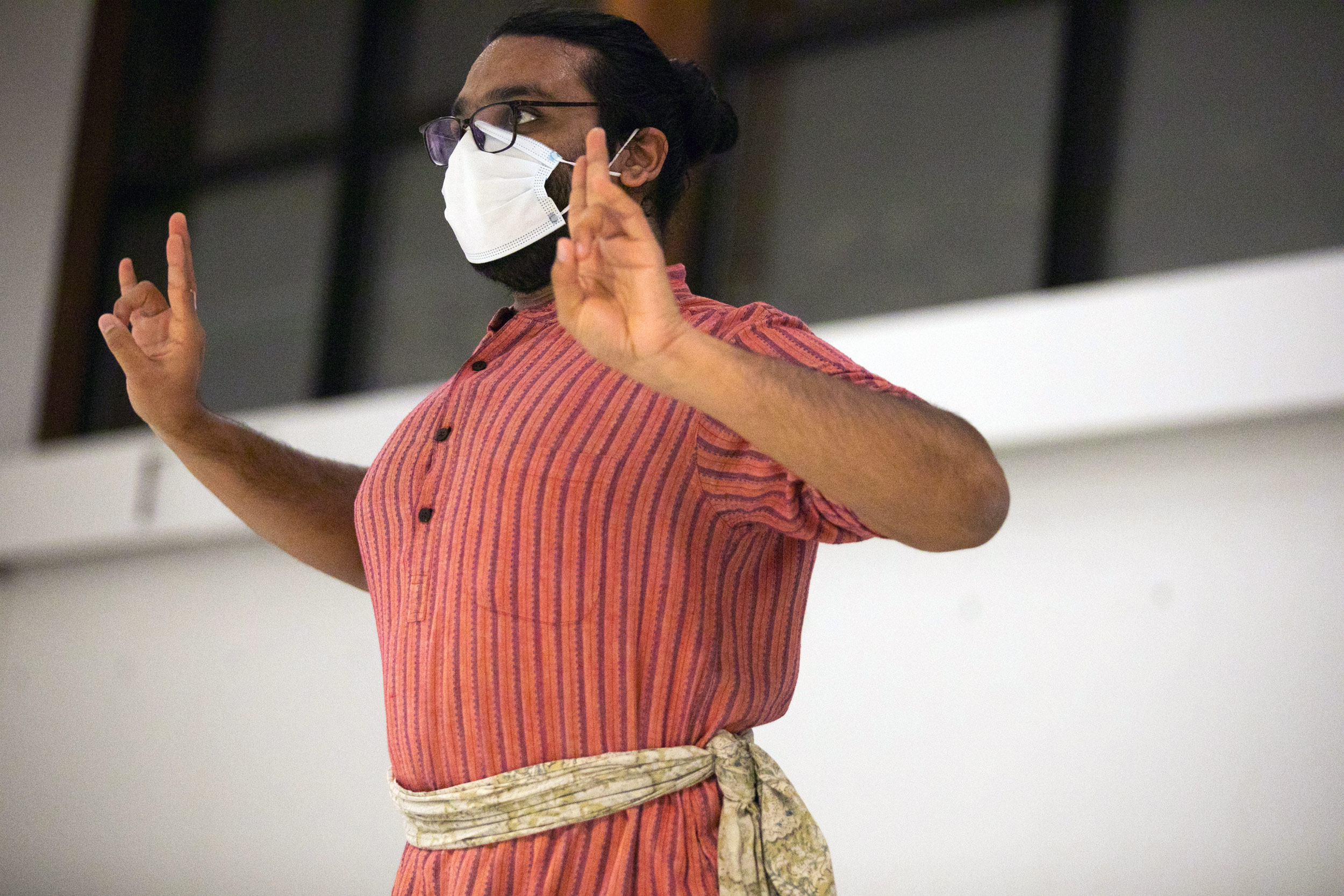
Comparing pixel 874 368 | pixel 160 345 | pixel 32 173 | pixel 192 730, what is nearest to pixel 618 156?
pixel 160 345

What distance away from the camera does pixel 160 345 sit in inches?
59.9

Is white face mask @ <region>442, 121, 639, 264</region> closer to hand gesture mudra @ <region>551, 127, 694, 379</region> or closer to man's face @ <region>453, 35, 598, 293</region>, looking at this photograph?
man's face @ <region>453, 35, 598, 293</region>

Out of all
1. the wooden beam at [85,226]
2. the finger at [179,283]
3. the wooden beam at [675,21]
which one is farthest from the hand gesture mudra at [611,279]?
the wooden beam at [85,226]

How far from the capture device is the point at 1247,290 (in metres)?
2.67

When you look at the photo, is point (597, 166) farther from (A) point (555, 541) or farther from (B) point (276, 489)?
(B) point (276, 489)

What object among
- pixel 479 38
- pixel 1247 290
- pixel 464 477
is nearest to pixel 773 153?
pixel 479 38

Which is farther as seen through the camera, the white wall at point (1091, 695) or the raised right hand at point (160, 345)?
the white wall at point (1091, 695)

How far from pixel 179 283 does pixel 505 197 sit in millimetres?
376

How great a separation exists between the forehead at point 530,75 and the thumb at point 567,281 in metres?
0.53

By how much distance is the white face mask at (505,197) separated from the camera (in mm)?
1484

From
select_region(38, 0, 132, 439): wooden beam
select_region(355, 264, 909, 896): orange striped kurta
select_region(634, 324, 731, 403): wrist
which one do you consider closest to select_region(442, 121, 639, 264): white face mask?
select_region(355, 264, 909, 896): orange striped kurta

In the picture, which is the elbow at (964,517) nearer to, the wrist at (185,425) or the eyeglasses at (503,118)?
the eyeglasses at (503,118)

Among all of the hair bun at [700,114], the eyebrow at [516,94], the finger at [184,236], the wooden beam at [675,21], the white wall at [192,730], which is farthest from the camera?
the white wall at [192,730]

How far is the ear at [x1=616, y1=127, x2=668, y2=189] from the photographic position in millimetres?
1518
